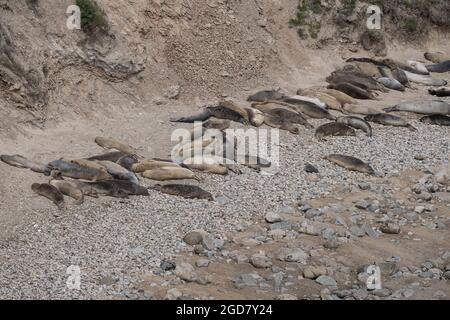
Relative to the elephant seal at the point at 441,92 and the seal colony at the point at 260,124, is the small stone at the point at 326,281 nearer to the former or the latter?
the seal colony at the point at 260,124

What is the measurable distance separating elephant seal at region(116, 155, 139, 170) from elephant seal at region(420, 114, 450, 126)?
6866 millimetres

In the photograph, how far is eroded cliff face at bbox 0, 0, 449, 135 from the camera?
43.4 feet

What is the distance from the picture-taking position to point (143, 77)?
15.1 m

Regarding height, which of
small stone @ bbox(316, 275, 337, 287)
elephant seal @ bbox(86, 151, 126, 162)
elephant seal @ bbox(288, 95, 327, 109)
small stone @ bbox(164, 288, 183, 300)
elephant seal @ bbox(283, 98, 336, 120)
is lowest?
→ small stone @ bbox(164, 288, 183, 300)

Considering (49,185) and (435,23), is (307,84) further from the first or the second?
(49,185)

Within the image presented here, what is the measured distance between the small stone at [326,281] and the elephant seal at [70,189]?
146 inches

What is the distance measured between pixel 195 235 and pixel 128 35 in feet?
22.3

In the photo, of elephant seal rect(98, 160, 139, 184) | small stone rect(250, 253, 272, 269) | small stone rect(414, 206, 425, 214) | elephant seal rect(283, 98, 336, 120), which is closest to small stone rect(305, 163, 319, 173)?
small stone rect(414, 206, 425, 214)

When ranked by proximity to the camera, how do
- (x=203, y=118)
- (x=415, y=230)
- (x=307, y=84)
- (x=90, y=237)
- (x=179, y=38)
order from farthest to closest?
(x=307, y=84) → (x=179, y=38) → (x=203, y=118) → (x=415, y=230) → (x=90, y=237)

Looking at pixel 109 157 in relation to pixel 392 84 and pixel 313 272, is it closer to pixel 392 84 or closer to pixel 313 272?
pixel 313 272

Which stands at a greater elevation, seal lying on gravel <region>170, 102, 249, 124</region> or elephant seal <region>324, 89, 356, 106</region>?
elephant seal <region>324, 89, 356, 106</region>

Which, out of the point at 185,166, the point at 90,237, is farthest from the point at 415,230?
the point at 90,237

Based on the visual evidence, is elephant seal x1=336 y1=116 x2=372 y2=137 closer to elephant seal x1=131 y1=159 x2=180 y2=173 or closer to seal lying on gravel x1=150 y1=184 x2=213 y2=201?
elephant seal x1=131 y1=159 x2=180 y2=173

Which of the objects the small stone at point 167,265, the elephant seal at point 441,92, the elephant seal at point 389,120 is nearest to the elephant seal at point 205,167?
the small stone at point 167,265
